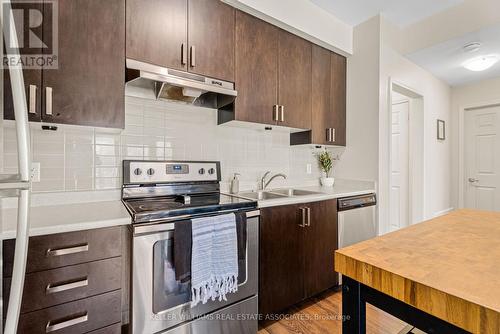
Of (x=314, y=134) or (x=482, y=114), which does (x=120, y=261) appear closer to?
(x=314, y=134)

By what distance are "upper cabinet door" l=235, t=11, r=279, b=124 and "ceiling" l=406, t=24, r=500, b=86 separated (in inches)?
74.7

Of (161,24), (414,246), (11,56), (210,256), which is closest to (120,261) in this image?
(210,256)

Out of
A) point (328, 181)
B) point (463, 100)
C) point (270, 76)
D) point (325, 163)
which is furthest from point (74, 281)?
point (463, 100)

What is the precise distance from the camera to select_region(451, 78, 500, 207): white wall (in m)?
3.64

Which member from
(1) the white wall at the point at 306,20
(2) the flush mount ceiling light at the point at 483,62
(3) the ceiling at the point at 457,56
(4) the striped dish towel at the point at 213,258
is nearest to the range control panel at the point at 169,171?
(4) the striped dish towel at the point at 213,258

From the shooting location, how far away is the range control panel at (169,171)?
1.71 metres

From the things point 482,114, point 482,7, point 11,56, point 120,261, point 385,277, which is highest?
point 482,7

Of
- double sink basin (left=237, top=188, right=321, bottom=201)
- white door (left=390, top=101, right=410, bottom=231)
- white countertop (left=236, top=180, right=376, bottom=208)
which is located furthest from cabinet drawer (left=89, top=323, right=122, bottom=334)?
white door (left=390, top=101, right=410, bottom=231)

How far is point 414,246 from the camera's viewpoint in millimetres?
932

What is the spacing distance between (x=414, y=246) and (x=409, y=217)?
3056 millimetres

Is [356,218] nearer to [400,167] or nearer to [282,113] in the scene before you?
[282,113]

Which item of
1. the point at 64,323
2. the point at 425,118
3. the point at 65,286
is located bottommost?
the point at 64,323

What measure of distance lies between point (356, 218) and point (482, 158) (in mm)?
2935

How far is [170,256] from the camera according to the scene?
52.4 inches
